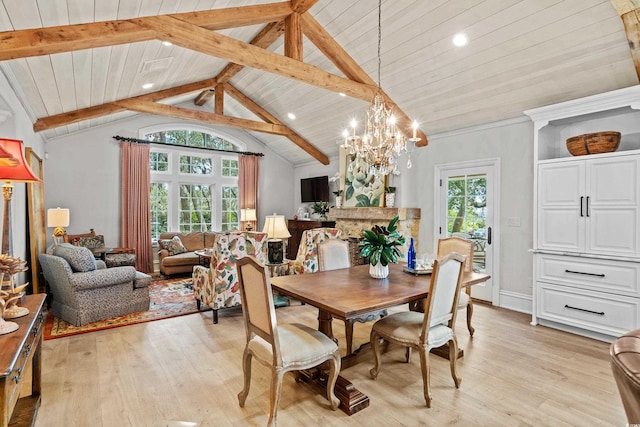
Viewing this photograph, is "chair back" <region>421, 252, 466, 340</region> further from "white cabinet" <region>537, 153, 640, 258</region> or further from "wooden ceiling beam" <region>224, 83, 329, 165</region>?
"wooden ceiling beam" <region>224, 83, 329, 165</region>

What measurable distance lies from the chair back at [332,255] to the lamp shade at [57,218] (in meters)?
4.44

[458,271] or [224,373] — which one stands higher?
[458,271]

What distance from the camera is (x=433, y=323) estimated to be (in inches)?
88.7

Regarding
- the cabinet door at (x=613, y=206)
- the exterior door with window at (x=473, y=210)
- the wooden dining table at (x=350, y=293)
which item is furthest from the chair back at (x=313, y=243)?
the cabinet door at (x=613, y=206)

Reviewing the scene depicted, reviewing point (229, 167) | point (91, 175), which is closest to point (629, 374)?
point (91, 175)

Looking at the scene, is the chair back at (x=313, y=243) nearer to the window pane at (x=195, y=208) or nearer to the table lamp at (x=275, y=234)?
the table lamp at (x=275, y=234)

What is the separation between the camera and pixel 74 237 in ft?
19.2

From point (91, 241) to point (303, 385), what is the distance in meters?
5.31

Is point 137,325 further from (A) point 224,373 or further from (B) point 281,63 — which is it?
(B) point 281,63

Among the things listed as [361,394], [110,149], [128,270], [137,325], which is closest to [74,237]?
[110,149]

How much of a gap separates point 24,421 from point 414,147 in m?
5.54

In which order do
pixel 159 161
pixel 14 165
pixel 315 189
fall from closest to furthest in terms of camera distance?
pixel 14 165 < pixel 159 161 < pixel 315 189

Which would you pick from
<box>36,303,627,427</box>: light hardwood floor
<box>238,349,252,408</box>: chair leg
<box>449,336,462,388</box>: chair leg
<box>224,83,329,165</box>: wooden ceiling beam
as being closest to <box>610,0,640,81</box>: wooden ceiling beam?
<box>36,303,627,427</box>: light hardwood floor

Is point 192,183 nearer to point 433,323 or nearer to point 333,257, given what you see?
point 333,257
